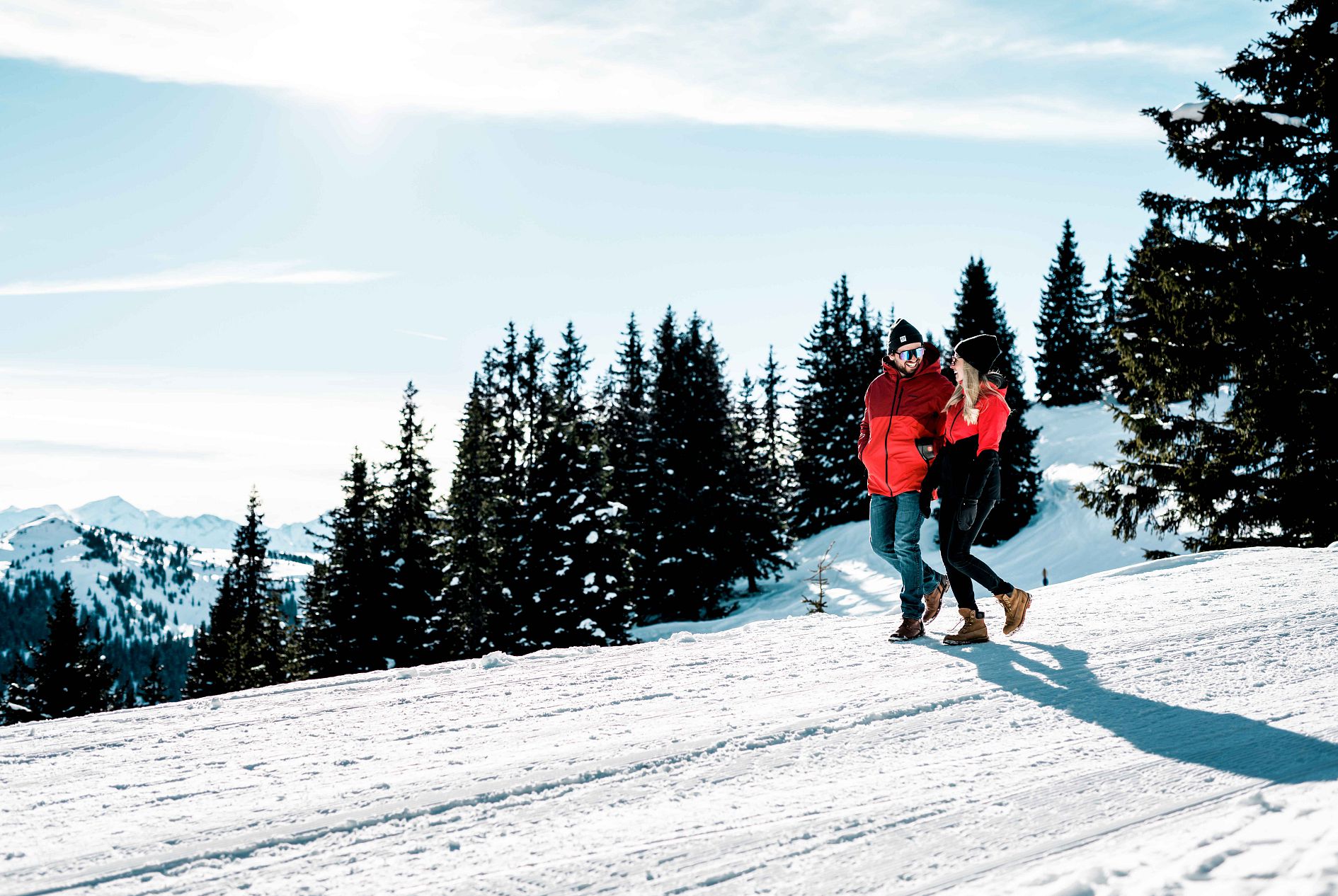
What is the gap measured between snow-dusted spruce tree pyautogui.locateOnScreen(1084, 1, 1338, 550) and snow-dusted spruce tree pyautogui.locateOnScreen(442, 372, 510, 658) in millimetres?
17730

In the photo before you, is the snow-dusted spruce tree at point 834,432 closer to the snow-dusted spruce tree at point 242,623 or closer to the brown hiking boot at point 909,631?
the snow-dusted spruce tree at point 242,623

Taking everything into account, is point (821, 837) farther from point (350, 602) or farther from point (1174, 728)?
point (350, 602)

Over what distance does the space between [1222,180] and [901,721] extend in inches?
510

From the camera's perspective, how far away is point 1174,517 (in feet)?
46.4

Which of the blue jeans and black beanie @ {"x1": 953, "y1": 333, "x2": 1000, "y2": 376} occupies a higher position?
black beanie @ {"x1": 953, "y1": 333, "x2": 1000, "y2": 376}

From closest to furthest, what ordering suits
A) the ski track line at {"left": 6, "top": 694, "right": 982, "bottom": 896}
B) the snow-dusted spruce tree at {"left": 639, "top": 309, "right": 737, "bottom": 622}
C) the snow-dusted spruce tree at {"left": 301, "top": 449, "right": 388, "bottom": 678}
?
the ski track line at {"left": 6, "top": 694, "right": 982, "bottom": 896}
the snow-dusted spruce tree at {"left": 301, "top": 449, "right": 388, "bottom": 678}
the snow-dusted spruce tree at {"left": 639, "top": 309, "right": 737, "bottom": 622}

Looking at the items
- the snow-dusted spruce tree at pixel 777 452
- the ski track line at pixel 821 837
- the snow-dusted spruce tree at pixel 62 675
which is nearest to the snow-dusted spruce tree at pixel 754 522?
the snow-dusted spruce tree at pixel 777 452

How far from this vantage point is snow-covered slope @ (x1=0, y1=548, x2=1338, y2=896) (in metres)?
2.67

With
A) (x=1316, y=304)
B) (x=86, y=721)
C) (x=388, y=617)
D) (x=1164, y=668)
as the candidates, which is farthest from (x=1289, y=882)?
(x=388, y=617)

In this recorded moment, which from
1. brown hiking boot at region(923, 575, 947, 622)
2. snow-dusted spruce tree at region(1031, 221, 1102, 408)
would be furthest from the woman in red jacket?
snow-dusted spruce tree at region(1031, 221, 1102, 408)

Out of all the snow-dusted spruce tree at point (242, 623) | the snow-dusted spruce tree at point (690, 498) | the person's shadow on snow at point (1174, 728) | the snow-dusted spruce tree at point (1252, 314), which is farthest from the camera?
the snow-dusted spruce tree at point (242, 623)

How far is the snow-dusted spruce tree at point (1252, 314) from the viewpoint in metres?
12.2

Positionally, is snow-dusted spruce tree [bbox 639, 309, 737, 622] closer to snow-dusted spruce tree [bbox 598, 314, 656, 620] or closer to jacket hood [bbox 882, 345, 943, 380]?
snow-dusted spruce tree [bbox 598, 314, 656, 620]

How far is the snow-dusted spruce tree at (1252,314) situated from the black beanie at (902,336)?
Answer: 9576mm
